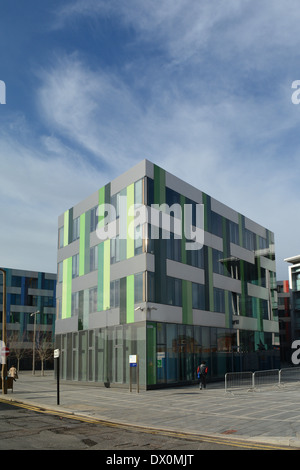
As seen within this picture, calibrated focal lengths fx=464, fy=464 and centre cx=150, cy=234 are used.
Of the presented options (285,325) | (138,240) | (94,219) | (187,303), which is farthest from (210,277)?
(285,325)

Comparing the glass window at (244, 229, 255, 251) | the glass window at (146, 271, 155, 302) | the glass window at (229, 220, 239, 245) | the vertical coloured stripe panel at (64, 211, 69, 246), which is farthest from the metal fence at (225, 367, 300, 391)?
the vertical coloured stripe panel at (64, 211, 69, 246)

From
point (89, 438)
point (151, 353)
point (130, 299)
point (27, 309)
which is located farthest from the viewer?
point (27, 309)

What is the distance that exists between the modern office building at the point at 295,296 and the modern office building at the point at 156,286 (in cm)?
4826

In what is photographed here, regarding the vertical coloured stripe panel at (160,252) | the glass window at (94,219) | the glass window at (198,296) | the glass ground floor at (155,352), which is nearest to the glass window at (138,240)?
the vertical coloured stripe panel at (160,252)

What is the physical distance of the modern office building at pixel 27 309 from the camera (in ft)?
267

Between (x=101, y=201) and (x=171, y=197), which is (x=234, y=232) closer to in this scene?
(x=171, y=197)

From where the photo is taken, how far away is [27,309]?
85.3 m

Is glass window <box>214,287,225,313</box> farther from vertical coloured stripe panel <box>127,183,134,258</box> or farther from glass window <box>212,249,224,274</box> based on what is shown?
vertical coloured stripe panel <box>127,183,134,258</box>

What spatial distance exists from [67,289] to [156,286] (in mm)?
13168

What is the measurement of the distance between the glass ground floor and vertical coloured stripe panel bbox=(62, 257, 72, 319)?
86.1 inches

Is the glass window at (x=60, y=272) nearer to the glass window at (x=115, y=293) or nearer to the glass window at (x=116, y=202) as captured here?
the glass window at (x=115, y=293)

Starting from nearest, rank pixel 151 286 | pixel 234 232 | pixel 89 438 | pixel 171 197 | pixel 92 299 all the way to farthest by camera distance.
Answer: pixel 89 438
pixel 151 286
pixel 171 197
pixel 92 299
pixel 234 232

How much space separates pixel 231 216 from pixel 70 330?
18.5 meters
